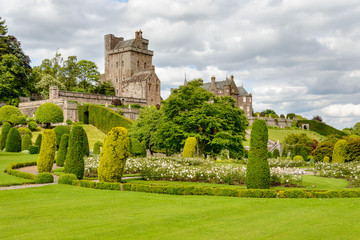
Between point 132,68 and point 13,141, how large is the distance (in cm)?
4591

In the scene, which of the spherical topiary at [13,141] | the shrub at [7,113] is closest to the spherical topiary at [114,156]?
the spherical topiary at [13,141]

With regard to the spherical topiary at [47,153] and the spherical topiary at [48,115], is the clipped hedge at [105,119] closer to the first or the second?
the spherical topiary at [48,115]

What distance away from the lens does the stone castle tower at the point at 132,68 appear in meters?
69.6

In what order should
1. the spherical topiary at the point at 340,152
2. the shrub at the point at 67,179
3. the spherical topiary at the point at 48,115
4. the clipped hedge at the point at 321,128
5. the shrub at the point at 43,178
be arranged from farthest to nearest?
the clipped hedge at the point at 321,128 → the spherical topiary at the point at 48,115 → the spherical topiary at the point at 340,152 → the shrub at the point at 43,178 → the shrub at the point at 67,179

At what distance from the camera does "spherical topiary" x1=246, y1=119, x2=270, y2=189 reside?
1351cm

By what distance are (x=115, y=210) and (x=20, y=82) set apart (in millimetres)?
53173

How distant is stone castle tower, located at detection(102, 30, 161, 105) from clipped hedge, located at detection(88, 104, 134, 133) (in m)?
18.4

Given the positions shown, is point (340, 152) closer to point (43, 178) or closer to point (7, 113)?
point (43, 178)

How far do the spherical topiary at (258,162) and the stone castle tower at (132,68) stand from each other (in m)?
54.7

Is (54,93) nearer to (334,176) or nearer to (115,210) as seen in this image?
(334,176)

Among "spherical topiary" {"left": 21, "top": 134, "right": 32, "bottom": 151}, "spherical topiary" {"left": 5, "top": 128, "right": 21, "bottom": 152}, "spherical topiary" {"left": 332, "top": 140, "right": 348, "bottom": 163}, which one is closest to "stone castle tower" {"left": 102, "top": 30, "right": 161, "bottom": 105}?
"spherical topiary" {"left": 21, "top": 134, "right": 32, "bottom": 151}

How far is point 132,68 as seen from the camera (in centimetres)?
7569

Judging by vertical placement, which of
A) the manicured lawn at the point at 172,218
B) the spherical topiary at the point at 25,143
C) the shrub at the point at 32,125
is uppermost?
the shrub at the point at 32,125

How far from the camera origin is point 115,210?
31.4 ft
